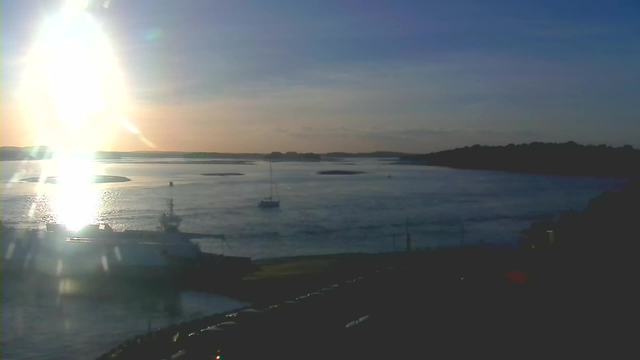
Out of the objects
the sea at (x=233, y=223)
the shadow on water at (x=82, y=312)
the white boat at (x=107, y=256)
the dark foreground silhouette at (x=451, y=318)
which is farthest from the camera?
the white boat at (x=107, y=256)

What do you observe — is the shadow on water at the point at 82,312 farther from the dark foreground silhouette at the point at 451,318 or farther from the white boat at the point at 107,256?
the dark foreground silhouette at the point at 451,318

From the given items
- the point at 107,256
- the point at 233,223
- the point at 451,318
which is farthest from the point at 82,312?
the point at 233,223

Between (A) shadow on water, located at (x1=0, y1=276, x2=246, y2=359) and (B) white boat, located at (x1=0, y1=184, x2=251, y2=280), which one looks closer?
(A) shadow on water, located at (x1=0, y1=276, x2=246, y2=359)

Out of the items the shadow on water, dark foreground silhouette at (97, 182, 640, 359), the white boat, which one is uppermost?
dark foreground silhouette at (97, 182, 640, 359)

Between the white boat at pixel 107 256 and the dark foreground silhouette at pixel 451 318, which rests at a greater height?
the dark foreground silhouette at pixel 451 318

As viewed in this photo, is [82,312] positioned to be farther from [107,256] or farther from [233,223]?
[233,223]

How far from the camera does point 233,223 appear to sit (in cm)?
3481

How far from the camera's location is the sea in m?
14.4

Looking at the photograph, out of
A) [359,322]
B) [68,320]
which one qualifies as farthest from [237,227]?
[359,322]

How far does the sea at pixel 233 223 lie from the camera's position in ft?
47.1

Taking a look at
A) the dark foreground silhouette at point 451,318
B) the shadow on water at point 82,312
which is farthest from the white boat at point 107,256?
the dark foreground silhouette at point 451,318

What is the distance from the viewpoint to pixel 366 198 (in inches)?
2010

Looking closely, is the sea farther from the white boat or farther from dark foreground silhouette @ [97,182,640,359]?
dark foreground silhouette @ [97,182,640,359]

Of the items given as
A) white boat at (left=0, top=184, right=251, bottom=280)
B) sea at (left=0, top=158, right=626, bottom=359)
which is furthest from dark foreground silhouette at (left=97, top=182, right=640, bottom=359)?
white boat at (left=0, top=184, right=251, bottom=280)
